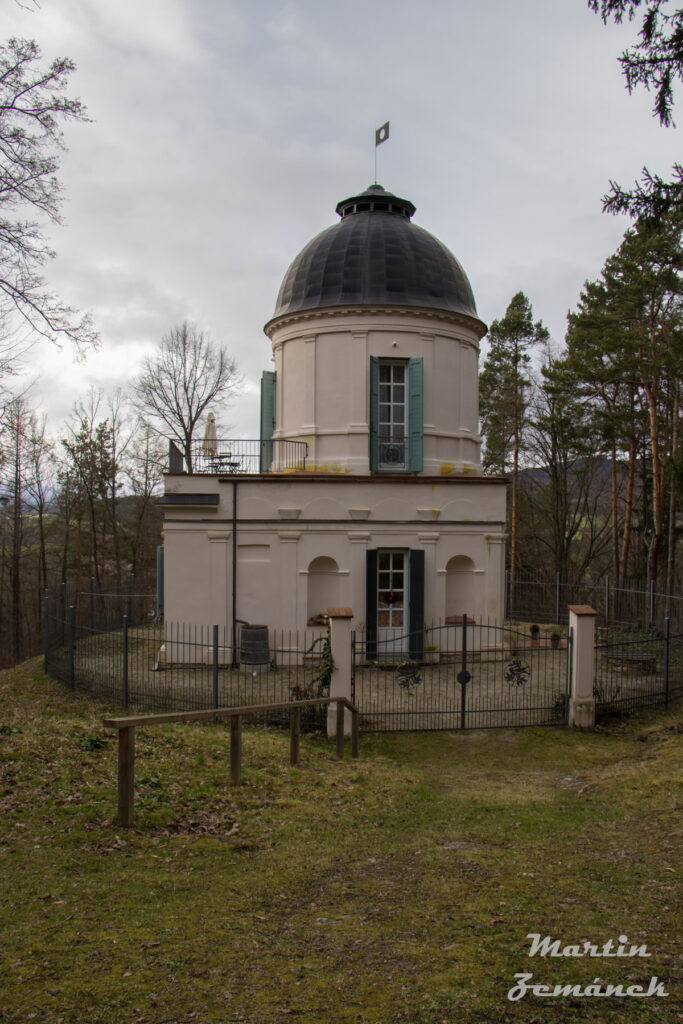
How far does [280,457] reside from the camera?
2117cm

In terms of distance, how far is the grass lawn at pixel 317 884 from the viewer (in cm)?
395

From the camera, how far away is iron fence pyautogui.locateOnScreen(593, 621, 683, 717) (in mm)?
14148

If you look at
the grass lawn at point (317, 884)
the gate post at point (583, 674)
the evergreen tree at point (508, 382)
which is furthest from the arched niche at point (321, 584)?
the evergreen tree at point (508, 382)

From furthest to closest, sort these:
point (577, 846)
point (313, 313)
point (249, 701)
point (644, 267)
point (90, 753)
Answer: point (644, 267)
point (313, 313)
point (249, 701)
point (90, 753)
point (577, 846)

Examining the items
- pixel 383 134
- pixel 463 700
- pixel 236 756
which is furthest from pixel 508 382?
pixel 236 756

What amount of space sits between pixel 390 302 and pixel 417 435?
3.55 m

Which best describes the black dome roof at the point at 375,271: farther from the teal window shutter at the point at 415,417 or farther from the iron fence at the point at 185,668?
the iron fence at the point at 185,668

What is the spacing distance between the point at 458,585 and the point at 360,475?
3771 mm

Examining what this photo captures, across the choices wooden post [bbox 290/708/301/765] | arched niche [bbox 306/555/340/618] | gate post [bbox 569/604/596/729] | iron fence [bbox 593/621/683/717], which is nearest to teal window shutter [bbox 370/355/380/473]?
arched niche [bbox 306/555/340/618]

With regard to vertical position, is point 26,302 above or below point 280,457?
above

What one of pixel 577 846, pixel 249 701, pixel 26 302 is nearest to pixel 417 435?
pixel 249 701

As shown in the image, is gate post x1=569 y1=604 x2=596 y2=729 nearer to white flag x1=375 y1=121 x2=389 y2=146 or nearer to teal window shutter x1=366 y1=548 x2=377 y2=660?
teal window shutter x1=366 y1=548 x2=377 y2=660

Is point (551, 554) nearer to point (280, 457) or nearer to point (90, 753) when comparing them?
point (280, 457)

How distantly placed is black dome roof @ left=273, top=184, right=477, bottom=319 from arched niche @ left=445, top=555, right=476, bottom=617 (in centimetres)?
659
